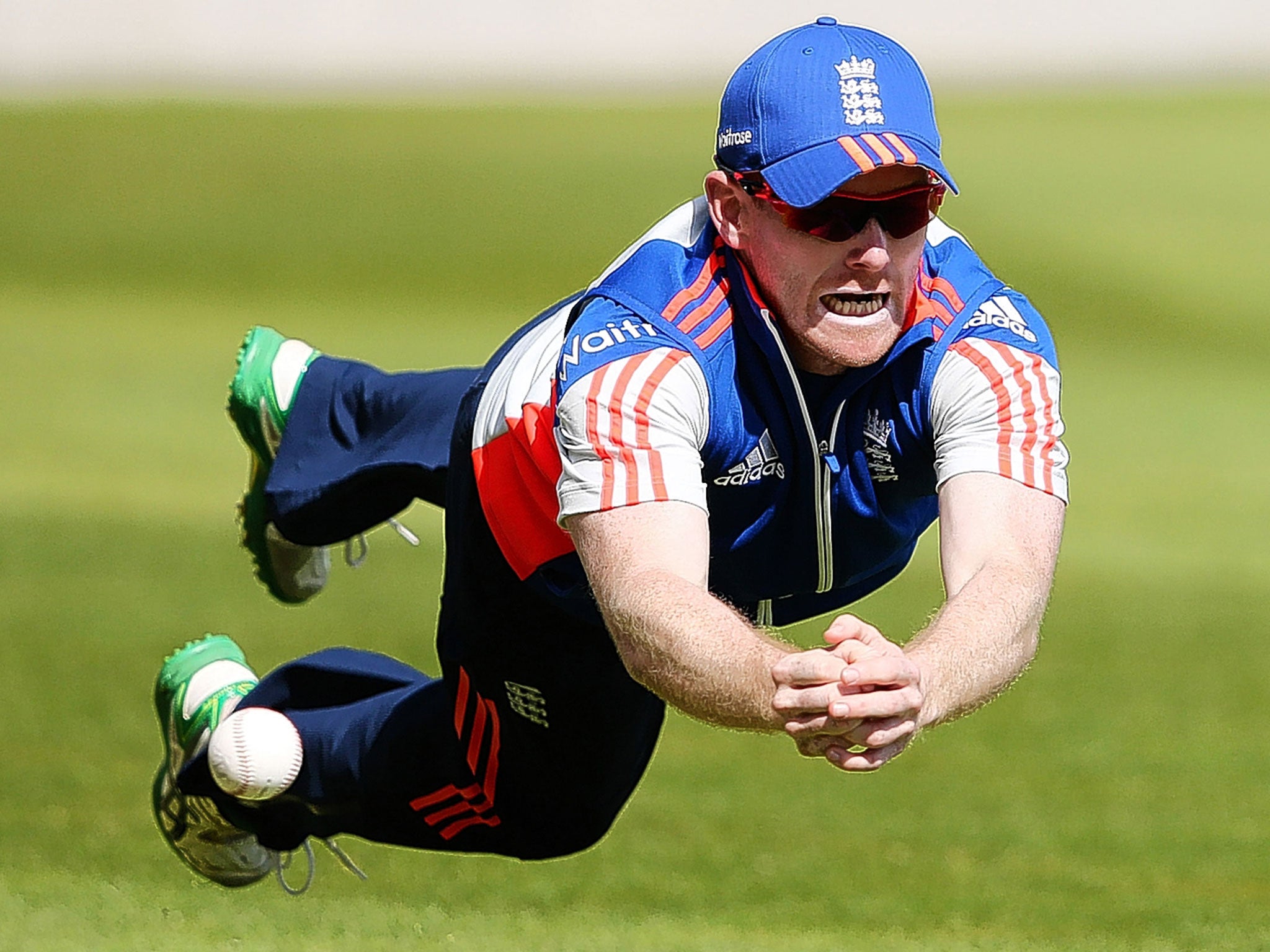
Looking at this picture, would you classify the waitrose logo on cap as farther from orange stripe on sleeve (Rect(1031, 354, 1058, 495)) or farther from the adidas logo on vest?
orange stripe on sleeve (Rect(1031, 354, 1058, 495))

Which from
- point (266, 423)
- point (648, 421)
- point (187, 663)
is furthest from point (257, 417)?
point (648, 421)

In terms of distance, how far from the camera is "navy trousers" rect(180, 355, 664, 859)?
4305 millimetres

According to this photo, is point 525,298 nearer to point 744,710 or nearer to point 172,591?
point 172,591

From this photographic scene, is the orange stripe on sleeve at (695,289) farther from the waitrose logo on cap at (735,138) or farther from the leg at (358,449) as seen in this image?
the leg at (358,449)

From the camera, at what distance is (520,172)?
83.2ft

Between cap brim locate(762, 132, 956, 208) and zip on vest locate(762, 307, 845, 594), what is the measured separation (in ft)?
0.81

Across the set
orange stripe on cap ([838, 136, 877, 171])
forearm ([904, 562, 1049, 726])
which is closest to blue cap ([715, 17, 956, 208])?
orange stripe on cap ([838, 136, 877, 171])

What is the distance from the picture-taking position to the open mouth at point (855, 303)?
3.46 metres

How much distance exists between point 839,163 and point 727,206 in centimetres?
33

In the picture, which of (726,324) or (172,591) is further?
(172,591)

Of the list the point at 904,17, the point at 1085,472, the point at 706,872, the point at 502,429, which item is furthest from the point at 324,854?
A: the point at 904,17

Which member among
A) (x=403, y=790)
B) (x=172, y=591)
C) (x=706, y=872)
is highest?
(x=172, y=591)

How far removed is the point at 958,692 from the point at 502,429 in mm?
1346

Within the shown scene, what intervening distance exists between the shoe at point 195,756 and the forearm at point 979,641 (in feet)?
7.83
